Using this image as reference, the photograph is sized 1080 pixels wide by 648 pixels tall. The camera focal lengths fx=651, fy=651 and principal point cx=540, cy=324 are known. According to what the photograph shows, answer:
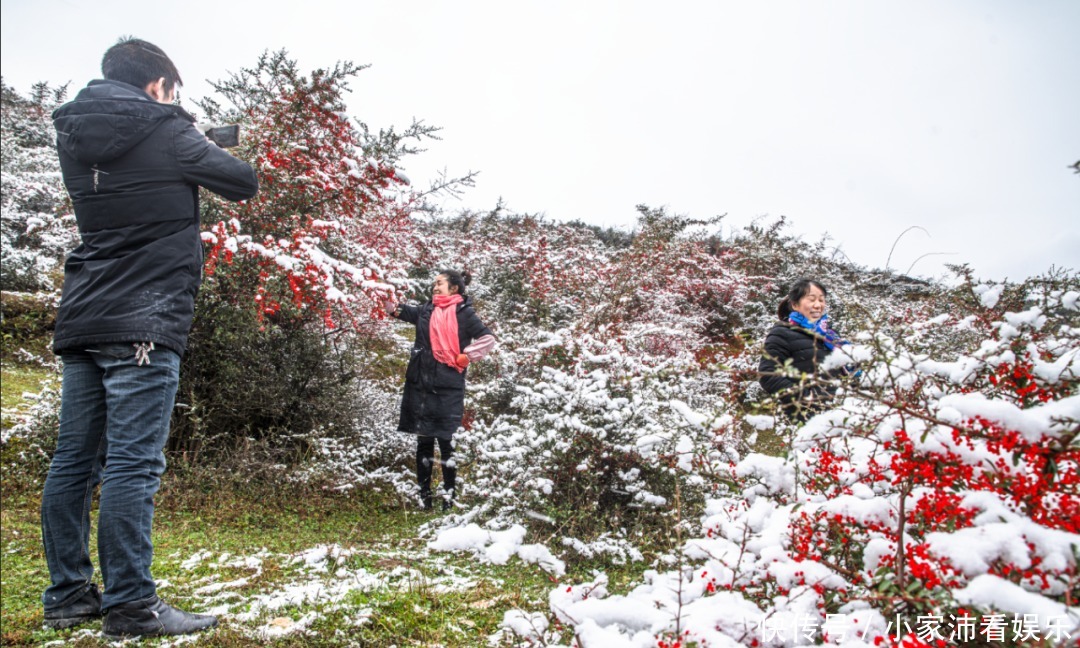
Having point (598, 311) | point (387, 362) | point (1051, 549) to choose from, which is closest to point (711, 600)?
point (1051, 549)

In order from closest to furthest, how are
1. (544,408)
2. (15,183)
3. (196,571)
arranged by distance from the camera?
1. (196,571)
2. (544,408)
3. (15,183)

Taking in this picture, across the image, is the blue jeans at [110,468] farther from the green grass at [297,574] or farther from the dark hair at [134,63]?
the dark hair at [134,63]

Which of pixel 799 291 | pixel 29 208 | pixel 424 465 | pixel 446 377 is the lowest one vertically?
pixel 424 465

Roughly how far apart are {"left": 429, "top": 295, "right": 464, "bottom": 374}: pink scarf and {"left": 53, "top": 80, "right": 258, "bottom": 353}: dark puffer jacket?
2644mm

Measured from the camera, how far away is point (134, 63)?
8.29ft

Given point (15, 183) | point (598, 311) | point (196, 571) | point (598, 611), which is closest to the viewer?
point (598, 611)

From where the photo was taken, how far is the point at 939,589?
1.30 meters

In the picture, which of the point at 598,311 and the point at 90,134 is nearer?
the point at 90,134

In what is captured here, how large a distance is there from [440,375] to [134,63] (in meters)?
2.98

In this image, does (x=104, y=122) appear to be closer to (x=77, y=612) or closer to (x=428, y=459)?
(x=77, y=612)

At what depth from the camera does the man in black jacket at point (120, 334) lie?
220cm

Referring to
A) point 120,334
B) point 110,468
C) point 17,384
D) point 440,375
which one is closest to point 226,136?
point 120,334

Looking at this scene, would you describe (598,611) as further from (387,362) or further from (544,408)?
(387,362)

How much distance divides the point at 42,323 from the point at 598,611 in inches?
367
